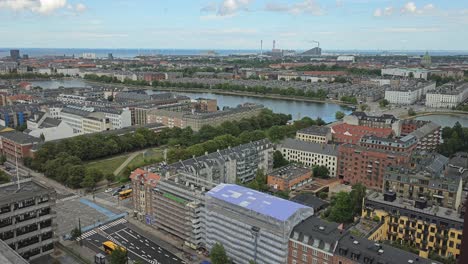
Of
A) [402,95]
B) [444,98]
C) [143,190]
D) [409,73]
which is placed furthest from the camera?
[409,73]

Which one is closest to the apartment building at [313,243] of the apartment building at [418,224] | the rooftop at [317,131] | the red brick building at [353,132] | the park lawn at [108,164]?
the apartment building at [418,224]

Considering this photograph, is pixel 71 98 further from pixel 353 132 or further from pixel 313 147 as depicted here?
pixel 353 132

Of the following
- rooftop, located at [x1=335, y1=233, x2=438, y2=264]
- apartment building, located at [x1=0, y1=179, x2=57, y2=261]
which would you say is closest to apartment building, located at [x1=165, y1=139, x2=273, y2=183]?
apartment building, located at [x1=0, y1=179, x2=57, y2=261]

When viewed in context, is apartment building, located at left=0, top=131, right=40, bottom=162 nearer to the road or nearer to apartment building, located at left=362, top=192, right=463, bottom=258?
the road

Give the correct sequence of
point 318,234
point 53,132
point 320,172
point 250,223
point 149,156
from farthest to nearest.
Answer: point 53,132 < point 149,156 < point 320,172 < point 250,223 < point 318,234

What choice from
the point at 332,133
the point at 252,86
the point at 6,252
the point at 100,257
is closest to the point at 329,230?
the point at 100,257

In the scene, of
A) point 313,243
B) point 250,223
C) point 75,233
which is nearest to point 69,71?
point 75,233

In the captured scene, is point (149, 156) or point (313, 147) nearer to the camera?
point (313, 147)

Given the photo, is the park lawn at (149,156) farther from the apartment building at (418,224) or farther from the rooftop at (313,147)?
the apartment building at (418,224)
